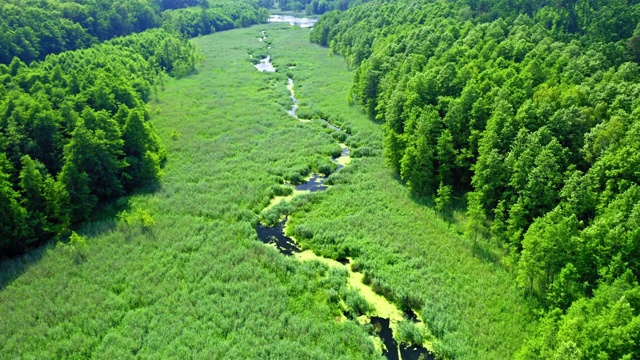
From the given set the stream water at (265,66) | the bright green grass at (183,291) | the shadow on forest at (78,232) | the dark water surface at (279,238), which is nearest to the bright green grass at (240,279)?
the bright green grass at (183,291)

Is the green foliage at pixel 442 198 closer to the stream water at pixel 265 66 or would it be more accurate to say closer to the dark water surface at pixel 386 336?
the dark water surface at pixel 386 336


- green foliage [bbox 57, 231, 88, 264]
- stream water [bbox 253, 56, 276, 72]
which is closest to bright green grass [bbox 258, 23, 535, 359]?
green foliage [bbox 57, 231, 88, 264]

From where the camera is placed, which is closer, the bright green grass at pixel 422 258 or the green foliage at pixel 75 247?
the bright green grass at pixel 422 258

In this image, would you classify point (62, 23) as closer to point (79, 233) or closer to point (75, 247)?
point (79, 233)

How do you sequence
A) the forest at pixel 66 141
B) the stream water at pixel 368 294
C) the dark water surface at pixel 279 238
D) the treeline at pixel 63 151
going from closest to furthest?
the stream water at pixel 368 294 → the treeline at pixel 63 151 → the forest at pixel 66 141 → the dark water surface at pixel 279 238

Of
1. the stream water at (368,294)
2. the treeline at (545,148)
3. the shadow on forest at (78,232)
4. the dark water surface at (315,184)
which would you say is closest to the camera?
the treeline at (545,148)

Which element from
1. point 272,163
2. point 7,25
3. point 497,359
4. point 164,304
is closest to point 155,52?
point 7,25
